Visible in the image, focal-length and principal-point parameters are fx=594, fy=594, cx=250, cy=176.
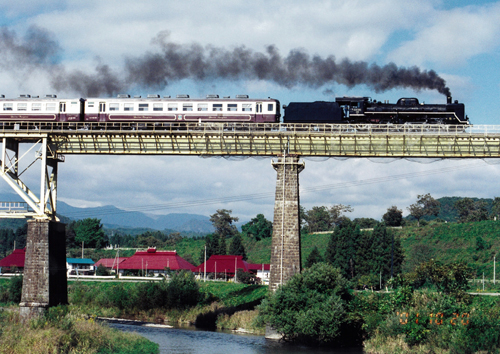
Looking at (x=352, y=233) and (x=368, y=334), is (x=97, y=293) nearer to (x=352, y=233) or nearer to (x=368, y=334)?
(x=368, y=334)

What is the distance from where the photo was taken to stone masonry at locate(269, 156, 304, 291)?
143 ft

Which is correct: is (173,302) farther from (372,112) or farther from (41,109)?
(372,112)

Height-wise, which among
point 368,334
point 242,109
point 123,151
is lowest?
point 368,334

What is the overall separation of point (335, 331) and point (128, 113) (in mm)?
25557

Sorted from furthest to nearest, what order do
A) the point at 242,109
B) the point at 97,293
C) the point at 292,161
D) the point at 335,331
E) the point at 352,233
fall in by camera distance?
the point at 352,233 → the point at 97,293 → the point at 242,109 → the point at 292,161 → the point at 335,331

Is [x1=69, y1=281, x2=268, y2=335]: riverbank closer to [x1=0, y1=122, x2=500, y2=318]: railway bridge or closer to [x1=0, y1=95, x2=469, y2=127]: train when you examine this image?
[x1=0, y1=122, x2=500, y2=318]: railway bridge

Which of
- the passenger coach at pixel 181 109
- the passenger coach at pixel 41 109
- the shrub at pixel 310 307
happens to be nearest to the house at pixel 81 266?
the passenger coach at pixel 41 109

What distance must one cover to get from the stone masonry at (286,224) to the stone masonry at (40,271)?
16.0 meters

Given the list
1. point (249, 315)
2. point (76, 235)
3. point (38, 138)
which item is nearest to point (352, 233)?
point (249, 315)

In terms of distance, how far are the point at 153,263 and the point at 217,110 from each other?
52.1 meters

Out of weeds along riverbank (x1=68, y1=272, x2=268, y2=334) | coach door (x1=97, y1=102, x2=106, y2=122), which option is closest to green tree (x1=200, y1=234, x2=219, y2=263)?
weeds along riverbank (x1=68, y1=272, x2=268, y2=334)

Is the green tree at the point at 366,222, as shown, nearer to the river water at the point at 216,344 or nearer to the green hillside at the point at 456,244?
the green hillside at the point at 456,244

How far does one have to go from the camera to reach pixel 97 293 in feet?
212

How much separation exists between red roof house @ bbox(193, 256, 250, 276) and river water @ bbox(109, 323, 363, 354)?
141 feet
